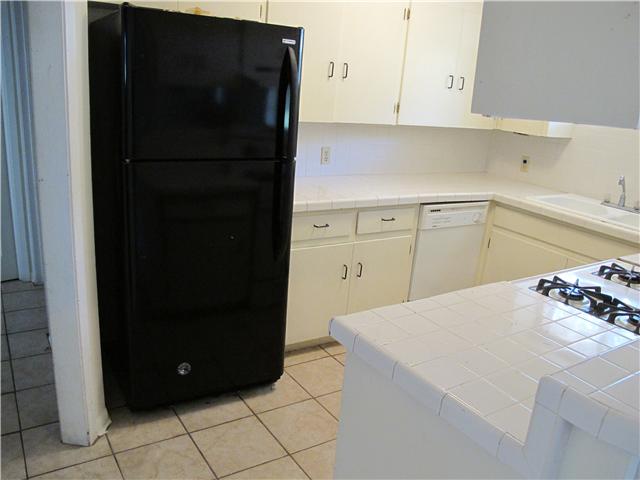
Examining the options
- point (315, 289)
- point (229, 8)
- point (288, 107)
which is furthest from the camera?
point (315, 289)

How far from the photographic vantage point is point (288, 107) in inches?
89.5

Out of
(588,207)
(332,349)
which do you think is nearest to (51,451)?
(332,349)

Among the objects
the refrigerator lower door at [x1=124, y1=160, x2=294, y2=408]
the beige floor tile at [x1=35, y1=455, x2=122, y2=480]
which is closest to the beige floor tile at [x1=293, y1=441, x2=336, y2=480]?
the refrigerator lower door at [x1=124, y1=160, x2=294, y2=408]

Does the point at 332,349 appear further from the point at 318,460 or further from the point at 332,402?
the point at 318,460

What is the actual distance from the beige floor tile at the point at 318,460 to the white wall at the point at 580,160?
2440 millimetres

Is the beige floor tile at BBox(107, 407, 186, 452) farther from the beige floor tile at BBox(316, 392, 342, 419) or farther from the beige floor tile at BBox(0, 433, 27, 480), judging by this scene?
the beige floor tile at BBox(316, 392, 342, 419)

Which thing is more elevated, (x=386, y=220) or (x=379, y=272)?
(x=386, y=220)

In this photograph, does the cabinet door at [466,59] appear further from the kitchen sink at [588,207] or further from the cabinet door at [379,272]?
the cabinet door at [379,272]

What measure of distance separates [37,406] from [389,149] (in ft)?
8.55

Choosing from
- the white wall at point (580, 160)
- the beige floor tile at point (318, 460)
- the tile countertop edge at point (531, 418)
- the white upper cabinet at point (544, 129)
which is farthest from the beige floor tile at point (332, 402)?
the white wall at point (580, 160)

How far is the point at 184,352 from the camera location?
2355mm

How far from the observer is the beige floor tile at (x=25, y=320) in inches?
123

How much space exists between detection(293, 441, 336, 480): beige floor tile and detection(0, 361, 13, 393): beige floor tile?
142cm

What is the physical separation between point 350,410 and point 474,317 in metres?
0.43
